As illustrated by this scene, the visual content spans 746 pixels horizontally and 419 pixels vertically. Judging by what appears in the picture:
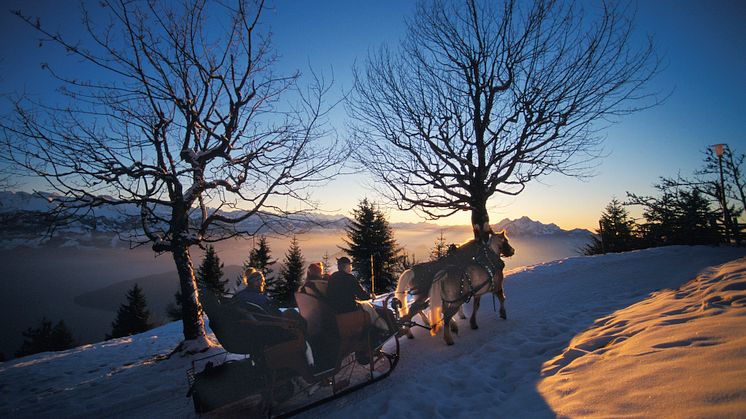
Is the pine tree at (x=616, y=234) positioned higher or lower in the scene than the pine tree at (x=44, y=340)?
higher

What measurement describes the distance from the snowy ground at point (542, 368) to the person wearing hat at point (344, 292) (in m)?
1.22

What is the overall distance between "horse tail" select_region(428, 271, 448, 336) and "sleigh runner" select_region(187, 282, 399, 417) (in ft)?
3.42

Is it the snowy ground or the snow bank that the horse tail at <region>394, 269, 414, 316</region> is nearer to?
the snowy ground

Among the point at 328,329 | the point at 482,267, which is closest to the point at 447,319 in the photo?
the point at 482,267

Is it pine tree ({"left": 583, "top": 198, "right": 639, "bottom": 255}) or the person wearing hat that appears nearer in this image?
the person wearing hat

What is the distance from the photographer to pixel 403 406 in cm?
339

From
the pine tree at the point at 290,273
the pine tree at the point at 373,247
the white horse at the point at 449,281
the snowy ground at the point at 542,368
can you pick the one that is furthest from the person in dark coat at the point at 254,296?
the pine tree at the point at 290,273

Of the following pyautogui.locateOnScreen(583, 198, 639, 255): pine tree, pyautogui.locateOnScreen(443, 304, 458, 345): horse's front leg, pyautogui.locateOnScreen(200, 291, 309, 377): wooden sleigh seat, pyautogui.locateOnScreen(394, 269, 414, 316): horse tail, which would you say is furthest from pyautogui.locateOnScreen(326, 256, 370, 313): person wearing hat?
pyautogui.locateOnScreen(583, 198, 639, 255): pine tree

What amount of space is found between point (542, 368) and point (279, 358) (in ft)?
11.3

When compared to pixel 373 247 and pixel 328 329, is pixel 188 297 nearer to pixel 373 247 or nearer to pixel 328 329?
pixel 328 329

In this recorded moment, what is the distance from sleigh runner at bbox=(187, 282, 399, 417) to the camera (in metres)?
3.29

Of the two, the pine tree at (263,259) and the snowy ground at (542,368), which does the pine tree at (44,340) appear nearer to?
the pine tree at (263,259)

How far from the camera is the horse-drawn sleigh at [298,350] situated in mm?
3309

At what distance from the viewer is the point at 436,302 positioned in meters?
5.23
